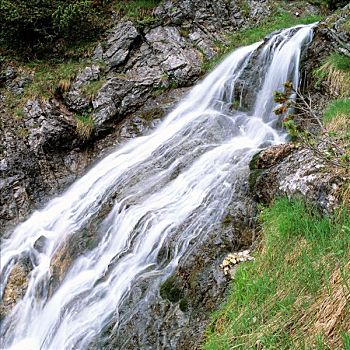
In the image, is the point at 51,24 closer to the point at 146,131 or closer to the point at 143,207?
the point at 146,131

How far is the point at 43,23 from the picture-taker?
10.3m

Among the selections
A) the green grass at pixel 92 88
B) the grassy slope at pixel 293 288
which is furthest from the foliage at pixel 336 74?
the green grass at pixel 92 88

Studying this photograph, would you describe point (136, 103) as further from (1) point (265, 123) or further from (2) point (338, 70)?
(2) point (338, 70)

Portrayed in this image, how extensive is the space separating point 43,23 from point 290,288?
9.73 meters

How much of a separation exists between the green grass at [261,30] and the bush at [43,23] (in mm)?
3516

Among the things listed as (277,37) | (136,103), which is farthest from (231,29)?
(136,103)

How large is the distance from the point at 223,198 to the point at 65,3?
7.94m

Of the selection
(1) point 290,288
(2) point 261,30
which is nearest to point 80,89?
(2) point 261,30

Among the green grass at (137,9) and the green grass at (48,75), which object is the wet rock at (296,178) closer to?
the green grass at (48,75)

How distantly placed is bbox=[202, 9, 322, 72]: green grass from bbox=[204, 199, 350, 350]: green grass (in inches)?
272

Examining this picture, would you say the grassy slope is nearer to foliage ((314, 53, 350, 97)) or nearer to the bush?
foliage ((314, 53, 350, 97))

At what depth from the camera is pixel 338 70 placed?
21.5 ft

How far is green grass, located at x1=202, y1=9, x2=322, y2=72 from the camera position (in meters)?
10.2

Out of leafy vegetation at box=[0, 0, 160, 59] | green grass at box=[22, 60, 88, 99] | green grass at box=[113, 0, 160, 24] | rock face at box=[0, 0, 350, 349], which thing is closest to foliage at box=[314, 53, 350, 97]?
rock face at box=[0, 0, 350, 349]
